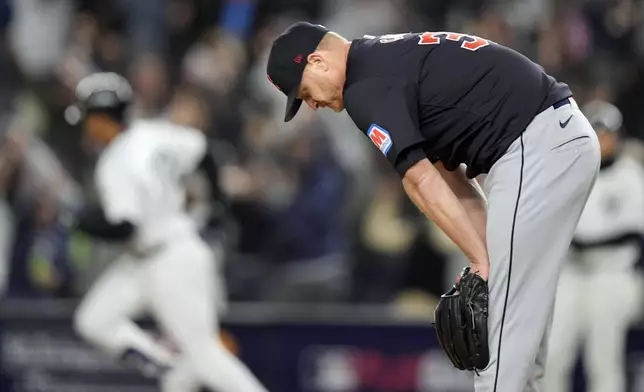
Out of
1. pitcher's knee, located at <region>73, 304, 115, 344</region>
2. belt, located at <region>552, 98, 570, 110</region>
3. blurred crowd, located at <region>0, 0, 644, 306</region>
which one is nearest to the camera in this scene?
belt, located at <region>552, 98, 570, 110</region>

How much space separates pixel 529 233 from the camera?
203 inches

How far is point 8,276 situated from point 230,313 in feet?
8.04

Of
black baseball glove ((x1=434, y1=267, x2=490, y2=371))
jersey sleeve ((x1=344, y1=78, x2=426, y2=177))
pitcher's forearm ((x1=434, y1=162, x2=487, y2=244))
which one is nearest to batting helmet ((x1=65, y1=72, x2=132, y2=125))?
pitcher's forearm ((x1=434, y1=162, x2=487, y2=244))

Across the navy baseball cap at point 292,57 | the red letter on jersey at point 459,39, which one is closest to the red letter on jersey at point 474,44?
the red letter on jersey at point 459,39

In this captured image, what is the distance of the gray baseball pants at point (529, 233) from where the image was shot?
5160mm

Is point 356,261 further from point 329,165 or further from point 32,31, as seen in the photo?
Result: point 32,31

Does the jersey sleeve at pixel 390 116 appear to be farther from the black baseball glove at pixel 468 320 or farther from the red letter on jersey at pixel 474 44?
the black baseball glove at pixel 468 320

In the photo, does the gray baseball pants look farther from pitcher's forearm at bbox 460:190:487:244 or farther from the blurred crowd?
the blurred crowd

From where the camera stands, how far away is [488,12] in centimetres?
1184

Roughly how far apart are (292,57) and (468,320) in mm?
1344

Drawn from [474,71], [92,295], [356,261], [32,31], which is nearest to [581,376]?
[356,261]

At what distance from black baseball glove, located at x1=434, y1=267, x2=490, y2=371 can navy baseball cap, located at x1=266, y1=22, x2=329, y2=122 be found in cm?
106

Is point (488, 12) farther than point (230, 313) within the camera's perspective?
Yes

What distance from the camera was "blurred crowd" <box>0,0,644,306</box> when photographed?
419 inches
